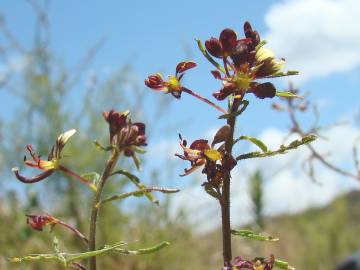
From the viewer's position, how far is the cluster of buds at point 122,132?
868mm

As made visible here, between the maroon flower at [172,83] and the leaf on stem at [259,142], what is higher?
the maroon flower at [172,83]

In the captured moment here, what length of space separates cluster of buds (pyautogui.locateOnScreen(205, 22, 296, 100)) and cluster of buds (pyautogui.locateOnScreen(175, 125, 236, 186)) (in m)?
0.06

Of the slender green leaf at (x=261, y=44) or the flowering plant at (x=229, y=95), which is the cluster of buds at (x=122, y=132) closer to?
the flowering plant at (x=229, y=95)

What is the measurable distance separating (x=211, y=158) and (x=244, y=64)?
130 mm

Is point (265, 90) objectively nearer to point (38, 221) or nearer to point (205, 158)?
point (205, 158)

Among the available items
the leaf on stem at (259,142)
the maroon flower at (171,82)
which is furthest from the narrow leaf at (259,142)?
the maroon flower at (171,82)

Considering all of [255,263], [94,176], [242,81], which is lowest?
[255,263]

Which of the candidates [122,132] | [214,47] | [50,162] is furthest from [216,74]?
[50,162]

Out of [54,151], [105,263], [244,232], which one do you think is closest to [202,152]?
[244,232]

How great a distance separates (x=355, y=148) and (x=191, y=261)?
456cm

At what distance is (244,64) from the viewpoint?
806 mm

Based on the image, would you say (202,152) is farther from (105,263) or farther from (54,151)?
(105,263)

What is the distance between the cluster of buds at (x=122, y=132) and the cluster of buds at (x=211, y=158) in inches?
3.8

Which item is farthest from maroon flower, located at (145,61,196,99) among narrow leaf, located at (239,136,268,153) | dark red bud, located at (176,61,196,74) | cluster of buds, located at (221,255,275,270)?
cluster of buds, located at (221,255,275,270)
